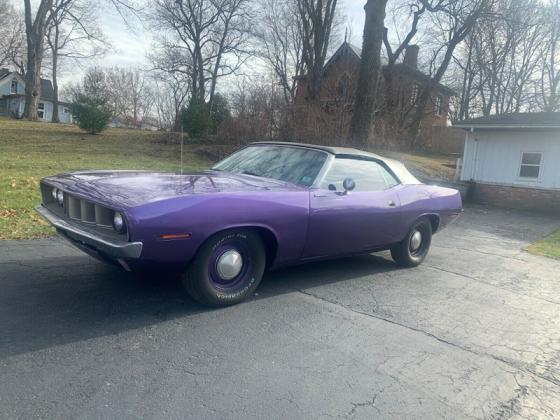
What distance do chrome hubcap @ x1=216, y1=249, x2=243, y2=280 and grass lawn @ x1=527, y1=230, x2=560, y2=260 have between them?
671 centimetres

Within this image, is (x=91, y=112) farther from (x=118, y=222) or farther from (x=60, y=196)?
(x=118, y=222)

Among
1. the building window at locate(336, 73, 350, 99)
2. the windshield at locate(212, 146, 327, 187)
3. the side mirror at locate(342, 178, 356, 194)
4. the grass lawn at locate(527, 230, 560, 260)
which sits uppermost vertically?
the building window at locate(336, 73, 350, 99)

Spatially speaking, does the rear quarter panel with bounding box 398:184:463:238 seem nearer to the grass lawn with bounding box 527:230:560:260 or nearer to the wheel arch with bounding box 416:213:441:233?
the wheel arch with bounding box 416:213:441:233

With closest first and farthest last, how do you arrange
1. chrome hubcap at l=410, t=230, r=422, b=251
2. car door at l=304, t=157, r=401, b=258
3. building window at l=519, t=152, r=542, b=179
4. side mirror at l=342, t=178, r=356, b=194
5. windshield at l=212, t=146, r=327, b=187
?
car door at l=304, t=157, r=401, b=258
side mirror at l=342, t=178, r=356, b=194
windshield at l=212, t=146, r=327, b=187
chrome hubcap at l=410, t=230, r=422, b=251
building window at l=519, t=152, r=542, b=179

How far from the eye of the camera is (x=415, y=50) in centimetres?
3825

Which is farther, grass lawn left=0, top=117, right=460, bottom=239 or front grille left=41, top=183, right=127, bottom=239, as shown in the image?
grass lawn left=0, top=117, right=460, bottom=239

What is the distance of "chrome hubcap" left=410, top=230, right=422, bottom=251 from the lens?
6.01m

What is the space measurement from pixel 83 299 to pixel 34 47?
32247 millimetres

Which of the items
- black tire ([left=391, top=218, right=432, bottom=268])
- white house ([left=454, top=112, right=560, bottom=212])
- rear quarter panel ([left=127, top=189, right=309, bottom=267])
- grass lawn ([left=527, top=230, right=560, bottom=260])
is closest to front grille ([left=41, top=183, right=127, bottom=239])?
rear quarter panel ([left=127, top=189, right=309, bottom=267])

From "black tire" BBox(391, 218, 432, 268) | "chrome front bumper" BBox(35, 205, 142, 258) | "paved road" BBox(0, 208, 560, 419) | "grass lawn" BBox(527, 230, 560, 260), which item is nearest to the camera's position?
"paved road" BBox(0, 208, 560, 419)

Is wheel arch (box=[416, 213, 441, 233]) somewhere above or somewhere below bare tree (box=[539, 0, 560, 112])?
below

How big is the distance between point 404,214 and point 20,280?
13.6 ft

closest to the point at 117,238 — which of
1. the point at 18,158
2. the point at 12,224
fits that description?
the point at 12,224

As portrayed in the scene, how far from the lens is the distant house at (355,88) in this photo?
63.0 ft
